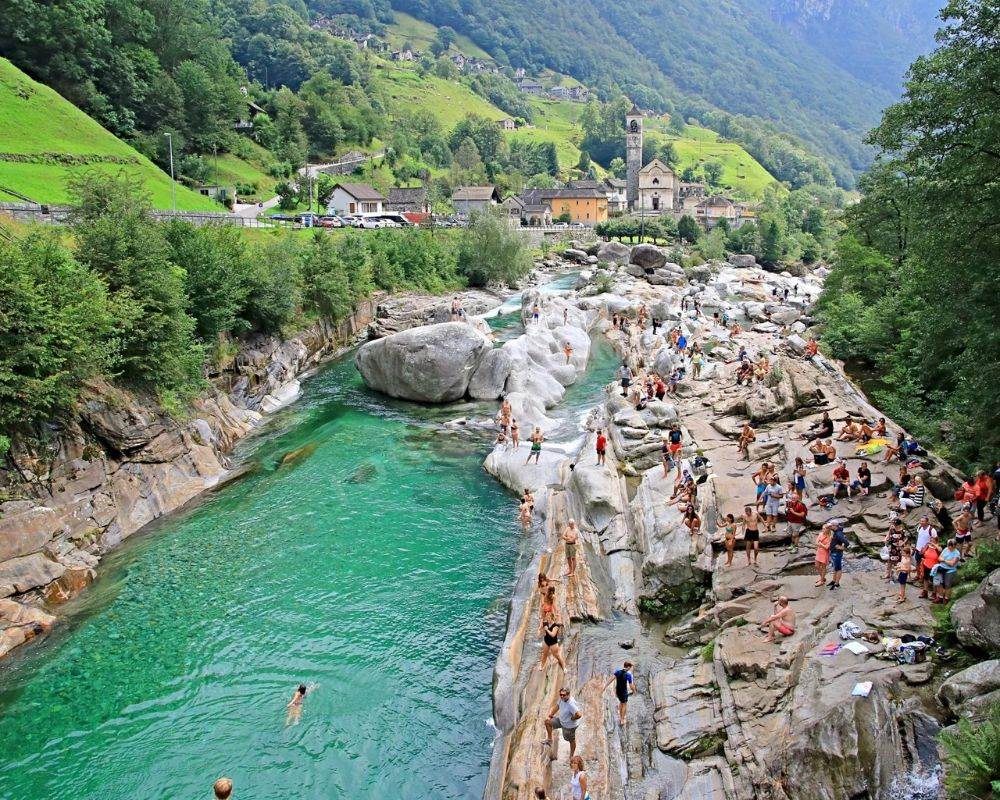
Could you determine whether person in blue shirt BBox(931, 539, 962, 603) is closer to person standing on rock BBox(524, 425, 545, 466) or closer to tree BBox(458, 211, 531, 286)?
person standing on rock BBox(524, 425, 545, 466)

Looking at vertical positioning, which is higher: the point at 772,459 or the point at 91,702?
the point at 772,459

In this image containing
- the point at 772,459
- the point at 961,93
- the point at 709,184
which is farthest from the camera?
the point at 709,184

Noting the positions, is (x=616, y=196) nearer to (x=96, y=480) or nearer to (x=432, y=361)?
(x=432, y=361)

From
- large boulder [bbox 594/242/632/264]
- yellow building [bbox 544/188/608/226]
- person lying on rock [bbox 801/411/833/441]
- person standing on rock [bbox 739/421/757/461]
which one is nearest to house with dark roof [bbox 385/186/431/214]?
large boulder [bbox 594/242/632/264]

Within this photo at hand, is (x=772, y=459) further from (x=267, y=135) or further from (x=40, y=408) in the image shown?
(x=267, y=135)

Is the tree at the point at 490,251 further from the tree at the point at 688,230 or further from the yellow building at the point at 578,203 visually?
the yellow building at the point at 578,203

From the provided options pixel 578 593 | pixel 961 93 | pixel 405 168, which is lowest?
pixel 578 593

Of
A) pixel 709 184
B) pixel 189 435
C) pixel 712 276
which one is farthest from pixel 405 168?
pixel 189 435
